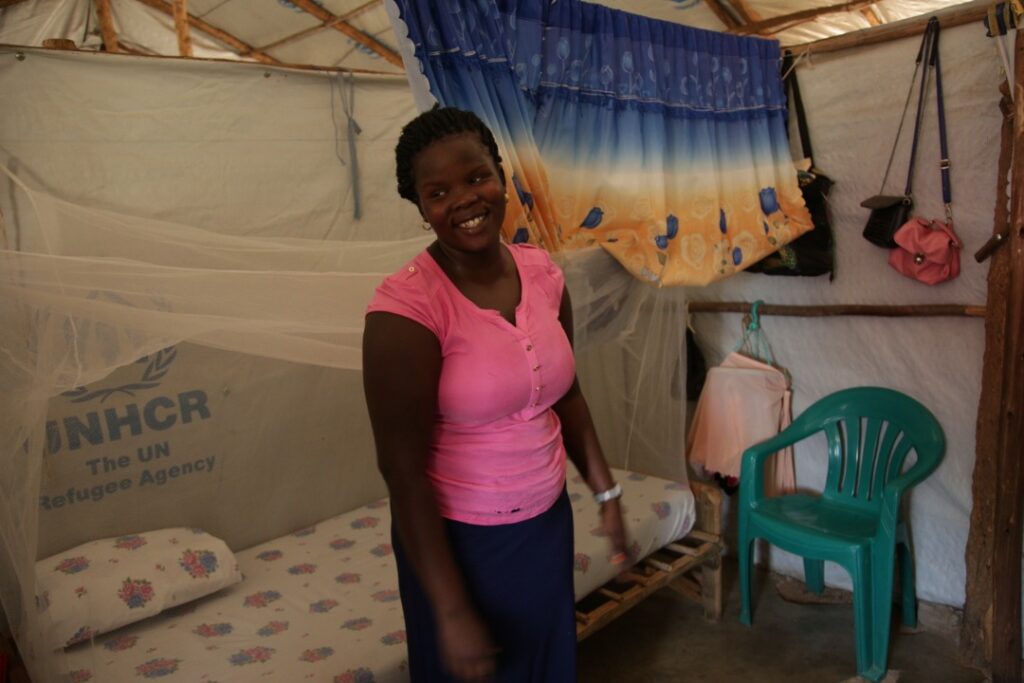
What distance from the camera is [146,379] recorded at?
2.27m

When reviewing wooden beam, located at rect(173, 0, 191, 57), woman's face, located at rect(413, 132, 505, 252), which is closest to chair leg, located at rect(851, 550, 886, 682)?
woman's face, located at rect(413, 132, 505, 252)

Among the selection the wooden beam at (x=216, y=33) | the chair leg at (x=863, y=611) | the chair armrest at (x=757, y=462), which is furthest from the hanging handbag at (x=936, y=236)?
the wooden beam at (x=216, y=33)

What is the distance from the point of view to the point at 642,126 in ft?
7.03

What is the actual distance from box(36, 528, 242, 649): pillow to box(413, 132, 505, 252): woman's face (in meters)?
1.33

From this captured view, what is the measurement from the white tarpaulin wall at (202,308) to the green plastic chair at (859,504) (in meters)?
0.43

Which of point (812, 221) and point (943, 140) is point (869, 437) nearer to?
point (812, 221)

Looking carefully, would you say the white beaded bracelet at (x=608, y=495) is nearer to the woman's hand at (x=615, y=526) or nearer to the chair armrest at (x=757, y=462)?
the woman's hand at (x=615, y=526)

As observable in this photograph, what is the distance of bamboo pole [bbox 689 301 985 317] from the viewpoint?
2502mm

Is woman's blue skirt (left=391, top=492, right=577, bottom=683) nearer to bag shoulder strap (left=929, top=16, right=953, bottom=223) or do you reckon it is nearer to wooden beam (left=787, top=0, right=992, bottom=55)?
bag shoulder strap (left=929, top=16, right=953, bottom=223)

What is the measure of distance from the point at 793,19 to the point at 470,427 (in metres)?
2.94

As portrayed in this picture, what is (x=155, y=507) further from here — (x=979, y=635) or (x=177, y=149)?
(x=979, y=635)

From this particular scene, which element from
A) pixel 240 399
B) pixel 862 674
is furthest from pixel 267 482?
pixel 862 674

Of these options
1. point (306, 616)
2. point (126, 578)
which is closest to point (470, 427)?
point (306, 616)

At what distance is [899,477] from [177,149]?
2.59 m
